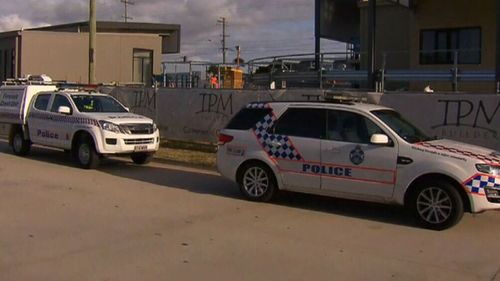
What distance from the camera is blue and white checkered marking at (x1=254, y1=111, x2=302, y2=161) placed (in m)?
9.49

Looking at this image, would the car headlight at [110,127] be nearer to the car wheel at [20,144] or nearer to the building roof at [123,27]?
the car wheel at [20,144]

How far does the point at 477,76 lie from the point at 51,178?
38.9 ft

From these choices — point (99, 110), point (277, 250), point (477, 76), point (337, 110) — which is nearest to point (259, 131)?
point (337, 110)

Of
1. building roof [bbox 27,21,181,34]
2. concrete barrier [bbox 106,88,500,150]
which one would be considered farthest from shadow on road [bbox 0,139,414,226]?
building roof [bbox 27,21,181,34]

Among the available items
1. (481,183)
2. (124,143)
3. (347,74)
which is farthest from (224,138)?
(347,74)

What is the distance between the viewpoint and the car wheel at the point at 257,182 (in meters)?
9.78

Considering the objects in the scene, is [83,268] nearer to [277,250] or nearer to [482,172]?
[277,250]

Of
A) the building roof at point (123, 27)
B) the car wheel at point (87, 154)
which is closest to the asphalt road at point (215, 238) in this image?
the car wheel at point (87, 154)

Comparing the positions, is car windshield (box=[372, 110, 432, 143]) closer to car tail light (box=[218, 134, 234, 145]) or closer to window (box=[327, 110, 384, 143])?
window (box=[327, 110, 384, 143])

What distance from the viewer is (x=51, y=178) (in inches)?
474

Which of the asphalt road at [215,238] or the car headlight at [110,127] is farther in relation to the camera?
the car headlight at [110,127]

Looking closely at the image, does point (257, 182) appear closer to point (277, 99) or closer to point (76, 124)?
point (277, 99)

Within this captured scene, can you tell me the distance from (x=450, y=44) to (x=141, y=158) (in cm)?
1497

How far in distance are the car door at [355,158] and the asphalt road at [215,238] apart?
46 cm
